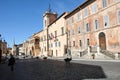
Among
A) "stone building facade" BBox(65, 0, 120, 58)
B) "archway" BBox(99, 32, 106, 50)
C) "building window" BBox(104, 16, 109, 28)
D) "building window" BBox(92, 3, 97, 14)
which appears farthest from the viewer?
"building window" BBox(92, 3, 97, 14)

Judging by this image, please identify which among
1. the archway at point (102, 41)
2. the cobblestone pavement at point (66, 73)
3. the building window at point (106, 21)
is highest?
the building window at point (106, 21)

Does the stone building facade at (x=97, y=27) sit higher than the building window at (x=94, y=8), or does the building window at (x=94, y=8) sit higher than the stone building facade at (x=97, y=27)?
the building window at (x=94, y=8)

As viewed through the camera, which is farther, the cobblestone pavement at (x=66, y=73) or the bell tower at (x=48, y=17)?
the bell tower at (x=48, y=17)

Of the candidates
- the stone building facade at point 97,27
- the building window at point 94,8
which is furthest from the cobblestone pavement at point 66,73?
the building window at point 94,8

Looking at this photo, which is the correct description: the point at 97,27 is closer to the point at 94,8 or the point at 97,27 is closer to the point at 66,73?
the point at 94,8

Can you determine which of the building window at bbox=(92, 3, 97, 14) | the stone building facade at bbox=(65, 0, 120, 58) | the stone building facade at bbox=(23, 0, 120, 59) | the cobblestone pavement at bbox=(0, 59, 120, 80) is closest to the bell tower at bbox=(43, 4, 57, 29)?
the stone building facade at bbox=(23, 0, 120, 59)

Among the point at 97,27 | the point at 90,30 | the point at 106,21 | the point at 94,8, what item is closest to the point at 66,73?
the point at 106,21

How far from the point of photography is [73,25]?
52.2 metres

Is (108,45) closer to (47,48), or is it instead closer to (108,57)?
(108,57)

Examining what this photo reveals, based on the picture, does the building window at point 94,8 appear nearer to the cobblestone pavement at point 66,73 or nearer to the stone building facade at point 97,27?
the stone building facade at point 97,27

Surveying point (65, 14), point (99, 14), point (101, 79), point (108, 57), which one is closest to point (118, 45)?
point (108, 57)

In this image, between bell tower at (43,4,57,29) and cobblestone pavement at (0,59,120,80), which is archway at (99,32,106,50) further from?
bell tower at (43,4,57,29)

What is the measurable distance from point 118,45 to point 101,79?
73.8 ft

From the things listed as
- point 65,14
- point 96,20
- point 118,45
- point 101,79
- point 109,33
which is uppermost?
point 65,14
